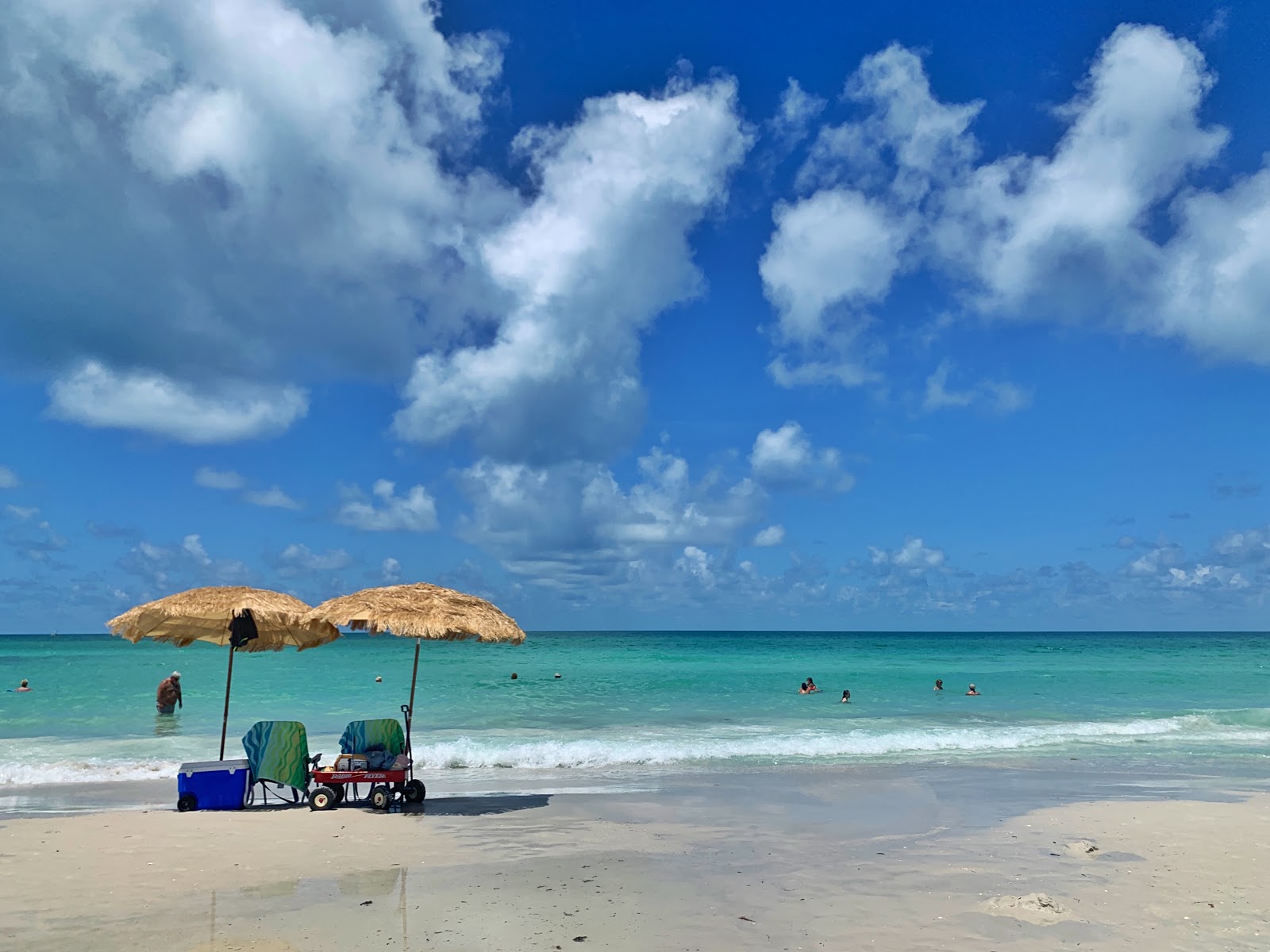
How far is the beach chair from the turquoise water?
3.88 m

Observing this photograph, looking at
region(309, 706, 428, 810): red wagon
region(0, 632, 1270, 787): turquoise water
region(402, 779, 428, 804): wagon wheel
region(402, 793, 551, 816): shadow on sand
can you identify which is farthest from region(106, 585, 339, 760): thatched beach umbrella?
region(0, 632, 1270, 787): turquoise water

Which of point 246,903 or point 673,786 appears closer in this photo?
point 246,903

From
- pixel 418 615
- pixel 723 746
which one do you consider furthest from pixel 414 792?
pixel 723 746

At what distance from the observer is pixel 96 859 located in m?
9.11

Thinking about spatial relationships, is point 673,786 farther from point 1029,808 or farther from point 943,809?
point 1029,808

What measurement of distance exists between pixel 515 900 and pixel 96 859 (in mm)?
4845

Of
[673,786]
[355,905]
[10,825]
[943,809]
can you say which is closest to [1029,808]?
[943,809]

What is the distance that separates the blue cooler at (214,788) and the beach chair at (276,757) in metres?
0.18

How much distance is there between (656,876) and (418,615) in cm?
492

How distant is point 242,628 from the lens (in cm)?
1224

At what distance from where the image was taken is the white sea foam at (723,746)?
1614 centimetres

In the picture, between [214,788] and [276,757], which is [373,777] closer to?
[276,757]

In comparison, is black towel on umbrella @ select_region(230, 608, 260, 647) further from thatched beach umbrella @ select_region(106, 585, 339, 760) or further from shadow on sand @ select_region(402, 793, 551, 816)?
shadow on sand @ select_region(402, 793, 551, 816)

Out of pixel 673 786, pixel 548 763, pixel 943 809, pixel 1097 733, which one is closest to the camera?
pixel 943 809
